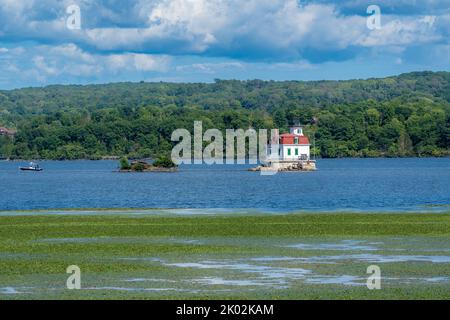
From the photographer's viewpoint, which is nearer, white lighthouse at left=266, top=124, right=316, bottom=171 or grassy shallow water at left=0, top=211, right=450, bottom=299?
grassy shallow water at left=0, top=211, right=450, bottom=299

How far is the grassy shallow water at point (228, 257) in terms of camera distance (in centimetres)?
3672

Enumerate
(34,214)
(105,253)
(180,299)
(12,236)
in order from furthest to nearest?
(34,214) < (12,236) < (105,253) < (180,299)

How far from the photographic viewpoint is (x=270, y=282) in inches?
1508

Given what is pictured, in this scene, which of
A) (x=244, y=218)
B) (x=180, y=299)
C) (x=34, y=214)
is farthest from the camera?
(x=34, y=214)

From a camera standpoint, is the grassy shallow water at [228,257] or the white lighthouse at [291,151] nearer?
the grassy shallow water at [228,257]

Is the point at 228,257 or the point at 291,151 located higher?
the point at 291,151

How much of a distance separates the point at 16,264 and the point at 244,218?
28011mm

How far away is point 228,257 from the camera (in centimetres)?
4584

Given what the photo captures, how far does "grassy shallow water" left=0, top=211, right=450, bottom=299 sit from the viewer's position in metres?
36.7
